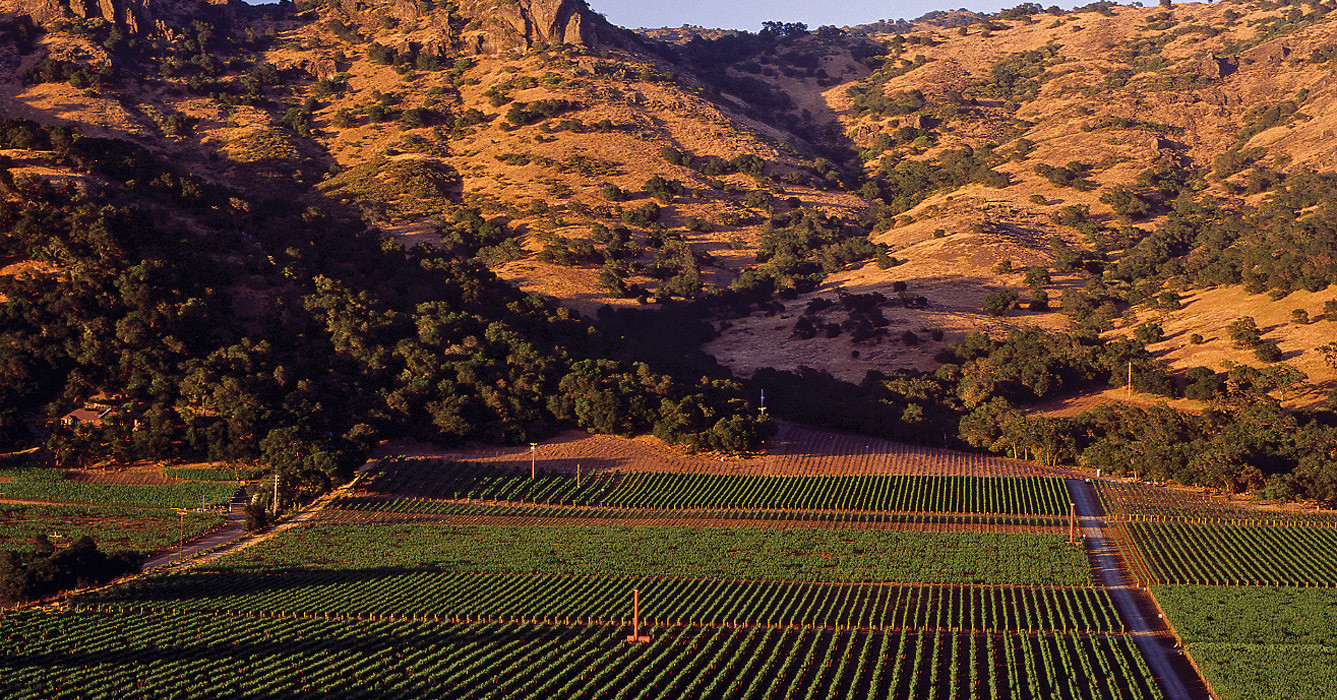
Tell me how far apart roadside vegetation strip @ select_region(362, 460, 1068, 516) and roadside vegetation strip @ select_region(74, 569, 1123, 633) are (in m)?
14.5

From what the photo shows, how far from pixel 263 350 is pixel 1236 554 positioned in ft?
205

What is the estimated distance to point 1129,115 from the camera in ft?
503

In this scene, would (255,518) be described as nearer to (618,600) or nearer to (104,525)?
(104,525)

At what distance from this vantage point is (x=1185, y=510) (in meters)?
61.5

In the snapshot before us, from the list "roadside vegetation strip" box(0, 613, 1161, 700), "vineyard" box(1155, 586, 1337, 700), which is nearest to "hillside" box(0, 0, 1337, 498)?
"vineyard" box(1155, 586, 1337, 700)

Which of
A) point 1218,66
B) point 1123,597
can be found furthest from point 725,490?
point 1218,66

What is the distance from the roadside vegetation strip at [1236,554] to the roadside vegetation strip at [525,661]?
11.9 metres

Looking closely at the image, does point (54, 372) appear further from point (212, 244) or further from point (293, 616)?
point (293, 616)

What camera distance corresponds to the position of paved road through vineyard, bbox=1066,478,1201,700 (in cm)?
3700

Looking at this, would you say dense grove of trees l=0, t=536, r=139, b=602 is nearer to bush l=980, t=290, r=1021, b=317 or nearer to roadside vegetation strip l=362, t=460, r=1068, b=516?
roadside vegetation strip l=362, t=460, r=1068, b=516

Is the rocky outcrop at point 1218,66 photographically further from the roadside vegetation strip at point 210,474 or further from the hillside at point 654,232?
the roadside vegetation strip at point 210,474

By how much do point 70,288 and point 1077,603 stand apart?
6915cm

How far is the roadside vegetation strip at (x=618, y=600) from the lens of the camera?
4319 cm

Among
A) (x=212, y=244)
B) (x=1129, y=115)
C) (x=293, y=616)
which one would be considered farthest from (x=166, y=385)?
(x=1129, y=115)
